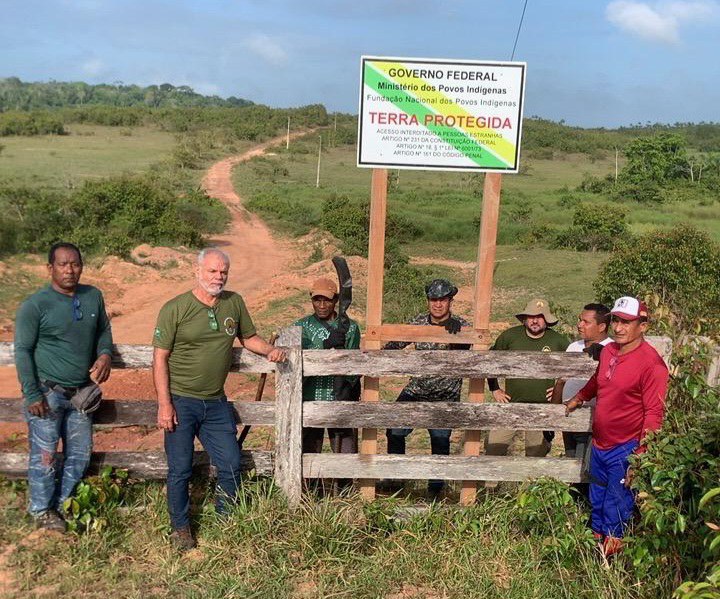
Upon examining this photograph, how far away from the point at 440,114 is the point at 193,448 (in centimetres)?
244

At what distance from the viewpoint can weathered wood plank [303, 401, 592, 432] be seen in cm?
419

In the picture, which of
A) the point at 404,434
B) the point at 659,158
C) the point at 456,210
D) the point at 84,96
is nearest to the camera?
the point at 404,434

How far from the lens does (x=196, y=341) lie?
3912mm

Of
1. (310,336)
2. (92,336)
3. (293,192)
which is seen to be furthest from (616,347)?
(293,192)

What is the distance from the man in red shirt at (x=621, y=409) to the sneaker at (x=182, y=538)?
2291 mm

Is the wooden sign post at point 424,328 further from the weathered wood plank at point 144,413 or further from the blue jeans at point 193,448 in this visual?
the blue jeans at point 193,448

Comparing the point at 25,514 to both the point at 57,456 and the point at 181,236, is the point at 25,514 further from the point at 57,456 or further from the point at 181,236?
the point at 181,236

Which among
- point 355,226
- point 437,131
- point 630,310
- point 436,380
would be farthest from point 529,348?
point 355,226

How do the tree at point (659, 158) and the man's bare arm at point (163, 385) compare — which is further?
the tree at point (659, 158)

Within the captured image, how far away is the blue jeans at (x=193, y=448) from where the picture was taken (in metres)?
3.97

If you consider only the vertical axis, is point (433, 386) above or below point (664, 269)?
below

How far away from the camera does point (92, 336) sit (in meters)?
4.03

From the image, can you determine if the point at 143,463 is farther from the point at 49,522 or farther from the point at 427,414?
the point at 427,414

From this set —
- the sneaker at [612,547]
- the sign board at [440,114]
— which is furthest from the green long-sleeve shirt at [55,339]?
the sneaker at [612,547]
